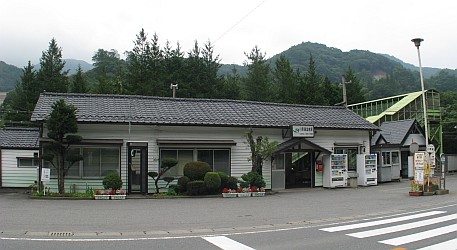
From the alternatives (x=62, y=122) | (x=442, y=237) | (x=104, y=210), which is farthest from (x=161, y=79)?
(x=442, y=237)

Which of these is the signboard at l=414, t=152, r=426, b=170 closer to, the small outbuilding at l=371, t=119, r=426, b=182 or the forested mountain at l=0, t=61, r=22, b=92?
the small outbuilding at l=371, t=119, r=426, b=182

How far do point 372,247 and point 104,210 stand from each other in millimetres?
8680

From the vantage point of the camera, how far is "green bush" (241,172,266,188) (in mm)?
19641

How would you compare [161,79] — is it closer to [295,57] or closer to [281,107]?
[281,107]

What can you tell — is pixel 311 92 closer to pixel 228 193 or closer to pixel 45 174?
pixel 228 193

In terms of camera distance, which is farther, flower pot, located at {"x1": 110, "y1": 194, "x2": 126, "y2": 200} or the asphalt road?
flower pot, located at {"x1": 110, "y1": 194, "x2": 126, "y2": 200}

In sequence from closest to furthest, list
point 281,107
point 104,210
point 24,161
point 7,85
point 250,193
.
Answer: point 104,210, point 250,193, point 24,161, point 281,107, point 7,85

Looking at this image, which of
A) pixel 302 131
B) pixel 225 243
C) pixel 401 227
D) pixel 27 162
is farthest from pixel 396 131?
pixel 225 243

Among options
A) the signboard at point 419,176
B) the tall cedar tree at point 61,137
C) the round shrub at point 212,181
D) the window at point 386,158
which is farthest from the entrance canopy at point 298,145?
the tall cedar tree at point 61,137

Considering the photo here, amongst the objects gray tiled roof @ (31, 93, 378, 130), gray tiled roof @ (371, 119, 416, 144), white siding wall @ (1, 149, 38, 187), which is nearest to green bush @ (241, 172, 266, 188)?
gray tiled roof @ (31, 93, 378, 130)

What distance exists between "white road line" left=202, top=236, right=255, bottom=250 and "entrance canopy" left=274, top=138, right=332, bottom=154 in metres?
12.7

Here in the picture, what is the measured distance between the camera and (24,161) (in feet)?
76.1

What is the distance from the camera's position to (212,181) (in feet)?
60.8

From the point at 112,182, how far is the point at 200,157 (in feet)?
15.5
